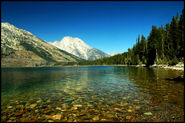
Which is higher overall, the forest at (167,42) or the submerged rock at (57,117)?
the forest at (167,42)

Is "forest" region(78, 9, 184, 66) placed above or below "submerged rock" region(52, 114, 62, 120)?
above

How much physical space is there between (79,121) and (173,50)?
2843 inches

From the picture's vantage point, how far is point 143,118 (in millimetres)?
6207

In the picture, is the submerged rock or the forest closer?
the submerged rock

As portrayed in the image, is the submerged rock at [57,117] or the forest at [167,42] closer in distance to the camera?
the submerged rock at [57,117]

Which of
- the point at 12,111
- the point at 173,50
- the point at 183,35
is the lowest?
the point at 12,111

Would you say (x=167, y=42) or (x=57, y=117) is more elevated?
(x=167, y=42)

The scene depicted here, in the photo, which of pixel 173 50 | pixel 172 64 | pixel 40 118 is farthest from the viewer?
pixel 173 50

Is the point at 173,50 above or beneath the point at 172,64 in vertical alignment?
above

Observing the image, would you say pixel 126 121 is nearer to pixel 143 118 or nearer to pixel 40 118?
pixel 143 118

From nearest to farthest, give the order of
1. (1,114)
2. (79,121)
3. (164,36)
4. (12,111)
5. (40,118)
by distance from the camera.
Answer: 1. (79,121)
2. (40,118)
3. (1,114)
4. (12,111)
5. (164,36)

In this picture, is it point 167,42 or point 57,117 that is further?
point 167,42

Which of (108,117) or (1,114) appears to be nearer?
(108,117)

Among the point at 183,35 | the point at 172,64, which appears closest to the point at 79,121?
the point at 172,64
